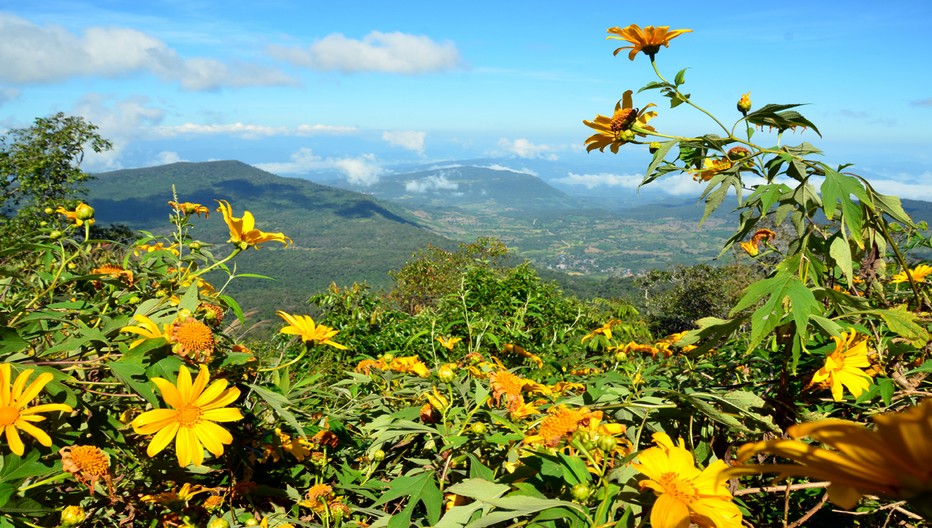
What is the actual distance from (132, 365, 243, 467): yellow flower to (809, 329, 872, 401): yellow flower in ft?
3.69

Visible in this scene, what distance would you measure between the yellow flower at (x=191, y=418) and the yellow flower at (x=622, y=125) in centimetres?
101

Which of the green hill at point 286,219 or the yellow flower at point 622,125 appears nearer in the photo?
the yellow flower at point 622,125

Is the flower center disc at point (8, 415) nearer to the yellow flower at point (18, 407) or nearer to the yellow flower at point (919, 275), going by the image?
the yellow flower at point (18, 407)

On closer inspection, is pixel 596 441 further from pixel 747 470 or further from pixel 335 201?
pixel 335 201

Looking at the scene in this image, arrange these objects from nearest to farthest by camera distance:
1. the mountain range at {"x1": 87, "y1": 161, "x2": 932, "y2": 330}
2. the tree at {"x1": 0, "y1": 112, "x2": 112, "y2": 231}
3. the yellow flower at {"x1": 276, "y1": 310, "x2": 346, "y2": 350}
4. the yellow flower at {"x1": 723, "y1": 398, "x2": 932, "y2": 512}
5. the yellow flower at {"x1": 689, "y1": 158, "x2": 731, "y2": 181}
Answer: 1. the yellow flower at {"x1": 723, "y1": 398, "x2": 932, "y2": 512}
2. the yellow flower at {"x1": 689, "y1": 158, "x2": 731, "y2": 181}
3. the yellow flower at {"x1": 276, "y1": 310, "x2": 346, "y2": 350}
4. the tree at {"x1": 0, "y1": 112, "x2": 112, "y2": 231}
5. the mountain range at {"x1": 87, "y1": 161, "x2": 932, "y2": 330}

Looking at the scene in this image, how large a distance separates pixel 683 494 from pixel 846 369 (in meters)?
0.64

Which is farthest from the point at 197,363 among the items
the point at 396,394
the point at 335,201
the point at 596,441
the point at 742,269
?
the point at 335,201

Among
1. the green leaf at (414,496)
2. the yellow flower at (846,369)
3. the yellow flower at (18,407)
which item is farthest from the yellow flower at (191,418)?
the yellow flower at (846,369)

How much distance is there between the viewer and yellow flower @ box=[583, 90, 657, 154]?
4.16ft

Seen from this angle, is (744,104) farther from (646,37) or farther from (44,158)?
(44,158)

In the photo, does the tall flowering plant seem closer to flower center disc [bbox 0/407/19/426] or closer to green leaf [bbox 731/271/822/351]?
green leaf [bbox 731/271/822/351]

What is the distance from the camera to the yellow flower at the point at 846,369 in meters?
1.03

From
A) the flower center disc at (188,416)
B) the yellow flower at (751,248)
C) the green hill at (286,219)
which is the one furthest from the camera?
the green hill at (286,219)

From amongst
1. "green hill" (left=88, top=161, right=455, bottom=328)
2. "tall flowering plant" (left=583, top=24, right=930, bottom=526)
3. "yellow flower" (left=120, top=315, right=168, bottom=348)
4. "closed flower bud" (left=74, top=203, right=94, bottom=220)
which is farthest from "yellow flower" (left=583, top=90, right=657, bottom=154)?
"green hill" (left=88, top=161, right=455, bottom=328)
